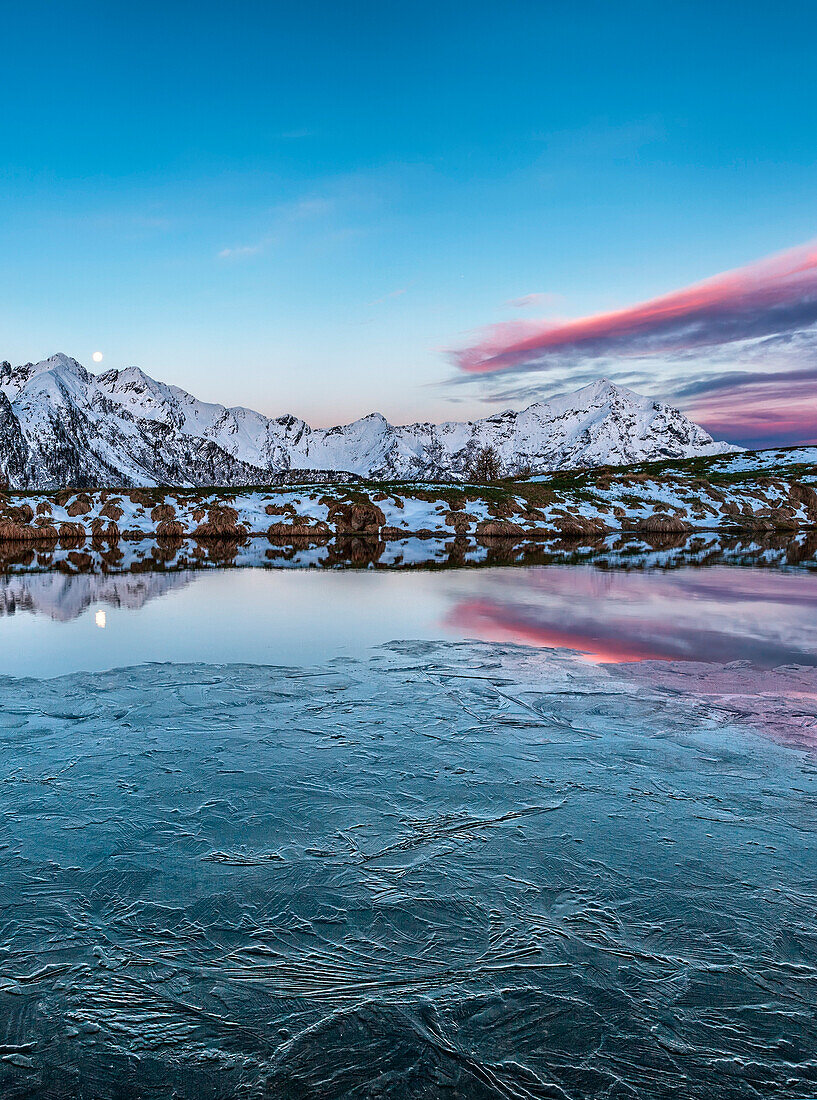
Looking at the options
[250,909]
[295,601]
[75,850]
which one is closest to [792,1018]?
[250,909]

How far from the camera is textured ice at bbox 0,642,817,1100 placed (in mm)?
3184

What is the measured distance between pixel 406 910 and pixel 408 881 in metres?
0.31

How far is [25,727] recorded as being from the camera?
7.56 meters

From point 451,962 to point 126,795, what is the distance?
11.2 ft

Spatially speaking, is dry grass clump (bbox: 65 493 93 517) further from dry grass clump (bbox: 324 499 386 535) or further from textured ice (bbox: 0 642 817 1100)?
textured ice (bbox: 0 642 817 1100)

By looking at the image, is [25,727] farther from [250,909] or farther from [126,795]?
[250,909]

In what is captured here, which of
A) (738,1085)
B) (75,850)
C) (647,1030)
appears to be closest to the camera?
(738,1085)

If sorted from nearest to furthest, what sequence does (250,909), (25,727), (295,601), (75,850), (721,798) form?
(250,909) → (75,850) → (721,798) → (25,727) → (295,601)

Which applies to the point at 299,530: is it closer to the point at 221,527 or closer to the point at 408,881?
the point at 221,527

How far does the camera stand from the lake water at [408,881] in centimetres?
322

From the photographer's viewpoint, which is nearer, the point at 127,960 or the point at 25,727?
the point at 127,960

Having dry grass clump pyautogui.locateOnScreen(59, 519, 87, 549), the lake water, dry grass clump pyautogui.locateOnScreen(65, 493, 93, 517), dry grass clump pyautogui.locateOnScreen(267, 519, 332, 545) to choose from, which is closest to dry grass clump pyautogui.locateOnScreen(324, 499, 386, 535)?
dry grass clump pyautogui.locateOnScreen(267, 519, 332, 545)

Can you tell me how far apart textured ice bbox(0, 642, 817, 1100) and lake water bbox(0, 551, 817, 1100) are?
0.06 feet

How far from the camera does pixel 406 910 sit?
4.24 metres
